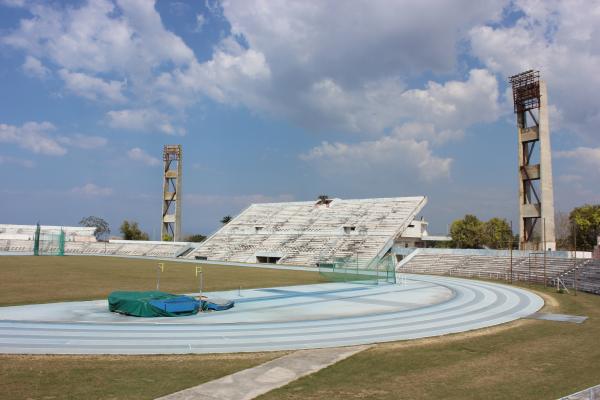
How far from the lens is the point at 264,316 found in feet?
60.2

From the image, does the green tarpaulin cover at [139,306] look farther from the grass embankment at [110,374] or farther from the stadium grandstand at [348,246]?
the stadium grandstand at [348,246]

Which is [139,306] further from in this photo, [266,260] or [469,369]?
[266,260]

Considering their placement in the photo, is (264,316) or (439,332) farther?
(264,316)

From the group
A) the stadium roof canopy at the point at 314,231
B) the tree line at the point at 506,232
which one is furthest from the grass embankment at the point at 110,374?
the tree line at the point at 506,232

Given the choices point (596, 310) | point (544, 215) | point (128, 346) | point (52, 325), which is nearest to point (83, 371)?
point (128, 346)

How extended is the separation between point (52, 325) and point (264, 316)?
7262 millimetres

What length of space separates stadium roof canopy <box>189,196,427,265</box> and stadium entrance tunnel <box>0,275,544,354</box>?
2814 centimetres

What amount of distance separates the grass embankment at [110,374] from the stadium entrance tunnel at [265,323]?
2.74ft

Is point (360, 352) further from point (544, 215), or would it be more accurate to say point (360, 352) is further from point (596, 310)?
point (544, 215)

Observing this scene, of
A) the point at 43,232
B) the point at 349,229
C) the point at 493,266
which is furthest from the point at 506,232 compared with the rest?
the point at 43,232

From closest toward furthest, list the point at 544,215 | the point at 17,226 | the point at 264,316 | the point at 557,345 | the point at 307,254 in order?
the point at 557,345 < the point at 264,316 < the point at 544,215 < the point at 307,254 < the point at 17,226

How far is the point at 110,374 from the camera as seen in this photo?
1008cm

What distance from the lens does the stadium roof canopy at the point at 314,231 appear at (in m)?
55.5

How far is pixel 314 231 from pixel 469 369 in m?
52.9
